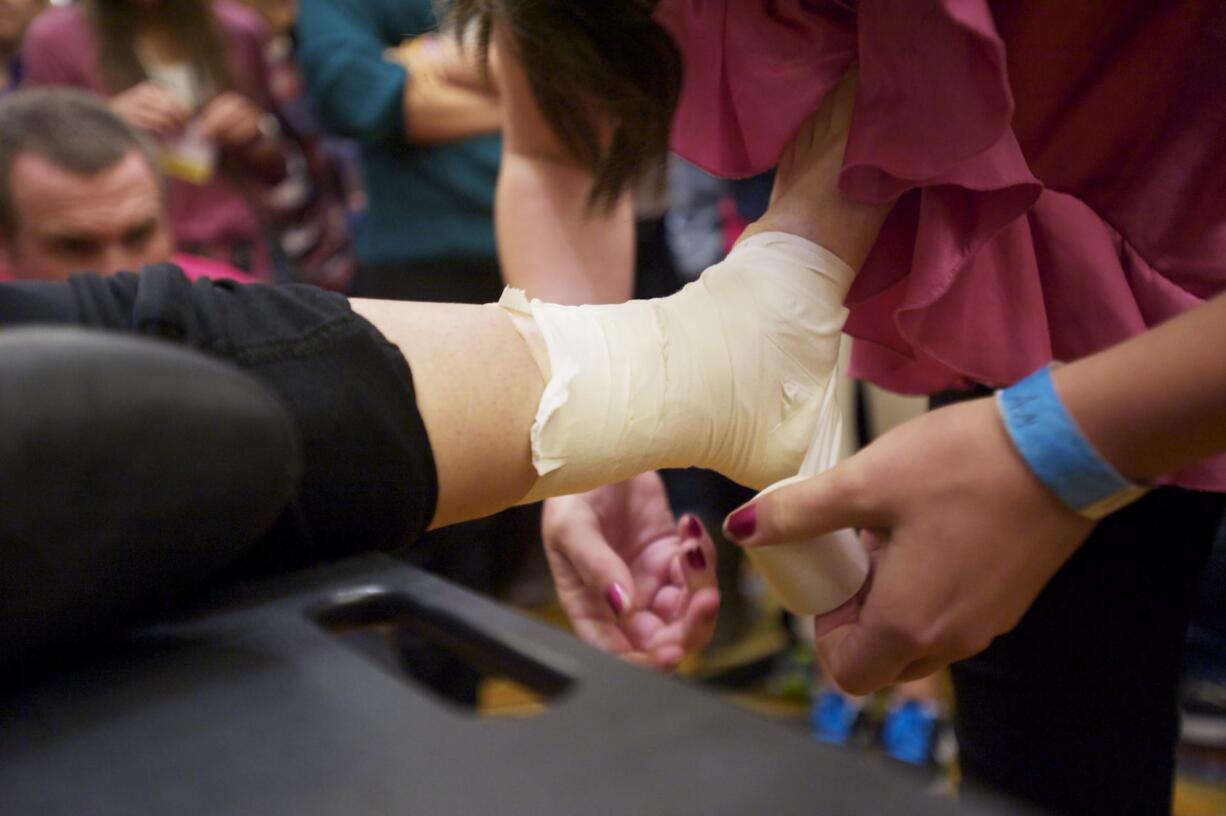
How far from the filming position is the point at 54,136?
4.39ft

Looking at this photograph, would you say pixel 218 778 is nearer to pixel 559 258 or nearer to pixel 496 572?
pixel 559 258

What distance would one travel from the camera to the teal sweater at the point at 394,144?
1325 mm

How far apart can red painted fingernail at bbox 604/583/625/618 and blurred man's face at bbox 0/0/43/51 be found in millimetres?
2113

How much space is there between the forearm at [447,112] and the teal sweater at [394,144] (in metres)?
0.01

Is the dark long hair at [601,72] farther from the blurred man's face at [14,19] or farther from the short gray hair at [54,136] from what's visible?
the blurred man's face at [14,19]

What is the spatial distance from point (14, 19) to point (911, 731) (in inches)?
87.9

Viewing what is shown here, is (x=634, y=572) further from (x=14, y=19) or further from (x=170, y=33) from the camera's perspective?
(x=14, y=19)

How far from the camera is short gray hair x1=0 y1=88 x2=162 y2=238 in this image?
1328 millimetres

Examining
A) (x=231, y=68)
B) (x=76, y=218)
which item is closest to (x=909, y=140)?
(x=76, y=218)

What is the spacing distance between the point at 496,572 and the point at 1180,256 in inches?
44.6

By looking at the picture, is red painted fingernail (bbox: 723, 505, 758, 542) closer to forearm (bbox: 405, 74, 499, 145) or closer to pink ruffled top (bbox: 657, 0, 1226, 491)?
pink ruffled top (bbox: 657, 0, 1226, 491)

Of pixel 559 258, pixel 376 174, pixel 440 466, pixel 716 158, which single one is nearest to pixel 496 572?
pixel 376 174

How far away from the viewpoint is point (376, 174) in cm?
139

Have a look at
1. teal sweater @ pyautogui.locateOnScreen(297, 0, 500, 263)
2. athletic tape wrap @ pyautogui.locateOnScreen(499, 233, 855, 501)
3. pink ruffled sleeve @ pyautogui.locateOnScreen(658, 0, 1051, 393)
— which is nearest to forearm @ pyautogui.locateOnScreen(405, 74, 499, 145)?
teal sweater @ pyautogui.locateOnScreen(297, 0, 500, 263)
